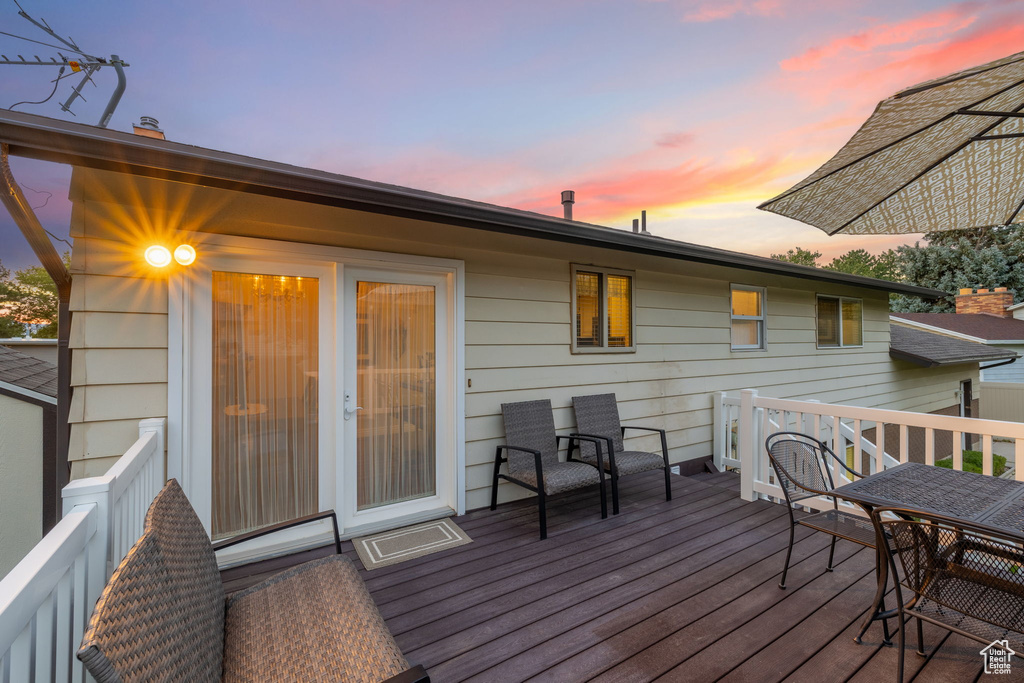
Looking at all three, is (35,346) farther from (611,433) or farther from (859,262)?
(859,262)

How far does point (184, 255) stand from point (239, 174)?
91 cm

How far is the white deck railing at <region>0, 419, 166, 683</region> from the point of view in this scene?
2.54ft

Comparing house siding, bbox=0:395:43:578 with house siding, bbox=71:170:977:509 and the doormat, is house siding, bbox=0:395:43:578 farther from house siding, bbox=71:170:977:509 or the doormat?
the doormat

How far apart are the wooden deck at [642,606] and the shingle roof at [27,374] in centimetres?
194

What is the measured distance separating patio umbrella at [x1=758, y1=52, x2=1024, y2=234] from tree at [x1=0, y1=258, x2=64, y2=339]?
2417cm

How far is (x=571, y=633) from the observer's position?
214 cm

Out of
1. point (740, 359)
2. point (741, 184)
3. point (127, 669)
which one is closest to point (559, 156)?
point (741, 184)


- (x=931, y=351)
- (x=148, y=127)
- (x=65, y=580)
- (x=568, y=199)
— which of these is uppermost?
(x=568, y=199)

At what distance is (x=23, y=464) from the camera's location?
2.82m

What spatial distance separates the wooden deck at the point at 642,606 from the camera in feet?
6.27

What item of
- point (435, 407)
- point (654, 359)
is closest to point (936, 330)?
point (654, 359)

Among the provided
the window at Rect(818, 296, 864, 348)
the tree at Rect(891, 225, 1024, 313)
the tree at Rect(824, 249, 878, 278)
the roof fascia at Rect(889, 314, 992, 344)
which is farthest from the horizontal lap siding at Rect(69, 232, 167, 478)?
the tree at Rect(824, 249, 878, 278)

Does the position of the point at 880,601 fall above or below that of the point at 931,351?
below

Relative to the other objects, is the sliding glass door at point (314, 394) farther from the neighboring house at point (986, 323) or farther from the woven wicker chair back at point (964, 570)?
the neighboring house at point (986, 323)
